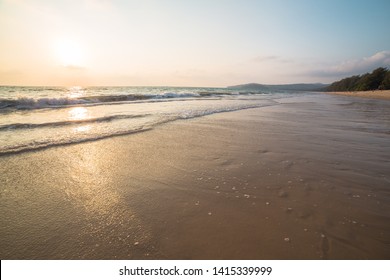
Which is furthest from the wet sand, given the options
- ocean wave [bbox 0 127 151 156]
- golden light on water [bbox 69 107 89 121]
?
golden light on water [bbox 69 107 89 121]

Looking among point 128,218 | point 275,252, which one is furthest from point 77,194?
point 275,252

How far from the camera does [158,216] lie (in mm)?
2521

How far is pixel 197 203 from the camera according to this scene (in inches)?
110

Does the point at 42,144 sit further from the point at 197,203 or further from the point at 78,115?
the point at 78,115

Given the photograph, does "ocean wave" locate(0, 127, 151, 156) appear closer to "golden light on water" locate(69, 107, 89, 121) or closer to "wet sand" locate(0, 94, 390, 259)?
"wet sand" locate(0, 94, 390, 259)

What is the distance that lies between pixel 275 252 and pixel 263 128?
5.94 metres

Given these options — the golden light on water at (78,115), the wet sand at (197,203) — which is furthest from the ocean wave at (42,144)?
the golden light on water at (78,115)

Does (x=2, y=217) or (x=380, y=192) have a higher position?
(x=380, y=192)

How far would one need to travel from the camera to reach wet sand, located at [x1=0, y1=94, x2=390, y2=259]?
2041 millimetres

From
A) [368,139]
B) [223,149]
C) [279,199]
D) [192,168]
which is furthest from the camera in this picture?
[368,139]

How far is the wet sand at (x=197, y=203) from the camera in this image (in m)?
2.04

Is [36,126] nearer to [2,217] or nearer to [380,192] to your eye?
[2,217]

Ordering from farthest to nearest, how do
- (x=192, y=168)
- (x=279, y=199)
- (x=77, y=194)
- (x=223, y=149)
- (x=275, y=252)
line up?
(x=223, y=149) < (x=192, y=168) < (x=77, y=194) < (x=279, y=199) < (x=275, y=252)

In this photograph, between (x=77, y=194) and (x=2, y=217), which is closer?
(x=2, y=217)
